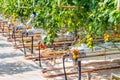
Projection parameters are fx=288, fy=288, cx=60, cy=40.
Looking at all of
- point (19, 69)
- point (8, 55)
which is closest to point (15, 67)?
point (19, 69)

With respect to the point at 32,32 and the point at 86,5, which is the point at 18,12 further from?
the point at 86,5

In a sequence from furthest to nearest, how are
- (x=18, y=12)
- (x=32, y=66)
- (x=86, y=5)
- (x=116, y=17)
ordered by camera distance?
(x=18, y=12) → (x=32, y=66) → (x=86, y=5) → (x=116, y=17)

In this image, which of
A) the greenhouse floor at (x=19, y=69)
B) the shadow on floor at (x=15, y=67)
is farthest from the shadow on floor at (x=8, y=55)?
the shadow on floor at (x=15, y=67)

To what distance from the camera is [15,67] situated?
8.27 meters

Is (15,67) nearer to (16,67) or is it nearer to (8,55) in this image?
(16,67)

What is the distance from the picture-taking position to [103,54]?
7.59m

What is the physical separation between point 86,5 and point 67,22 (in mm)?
1729

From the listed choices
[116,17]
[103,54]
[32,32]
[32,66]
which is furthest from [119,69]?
[32,32]

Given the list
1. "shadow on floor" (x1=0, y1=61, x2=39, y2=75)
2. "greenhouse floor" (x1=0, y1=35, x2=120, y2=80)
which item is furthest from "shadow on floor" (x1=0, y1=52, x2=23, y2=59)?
"shadow on floor" (x1=0, y1=61, x2=39, y2=75)

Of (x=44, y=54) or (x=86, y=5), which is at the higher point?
(x=86, y=5)

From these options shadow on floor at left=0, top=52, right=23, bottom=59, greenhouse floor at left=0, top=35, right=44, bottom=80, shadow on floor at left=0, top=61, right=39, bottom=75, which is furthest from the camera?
shadow on floor at left=0, top=52, right=23, bottom=59

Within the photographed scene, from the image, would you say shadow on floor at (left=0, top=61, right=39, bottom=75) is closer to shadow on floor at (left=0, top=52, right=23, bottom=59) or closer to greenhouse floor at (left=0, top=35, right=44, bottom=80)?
greenhouse floor at (left=0, top=35, right=44, bottom=80)

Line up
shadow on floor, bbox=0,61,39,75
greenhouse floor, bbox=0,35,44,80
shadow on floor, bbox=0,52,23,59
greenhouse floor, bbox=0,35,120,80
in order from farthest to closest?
shadow on floor, bbox=0,52,23,59 → shadow on floor, bbox=0,61,39,75 → greenhouse floor, bbox=0,35,44,80 → greenhouse floor, bbox=0,35,120,80

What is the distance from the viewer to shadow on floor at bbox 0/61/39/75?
25.7ft
